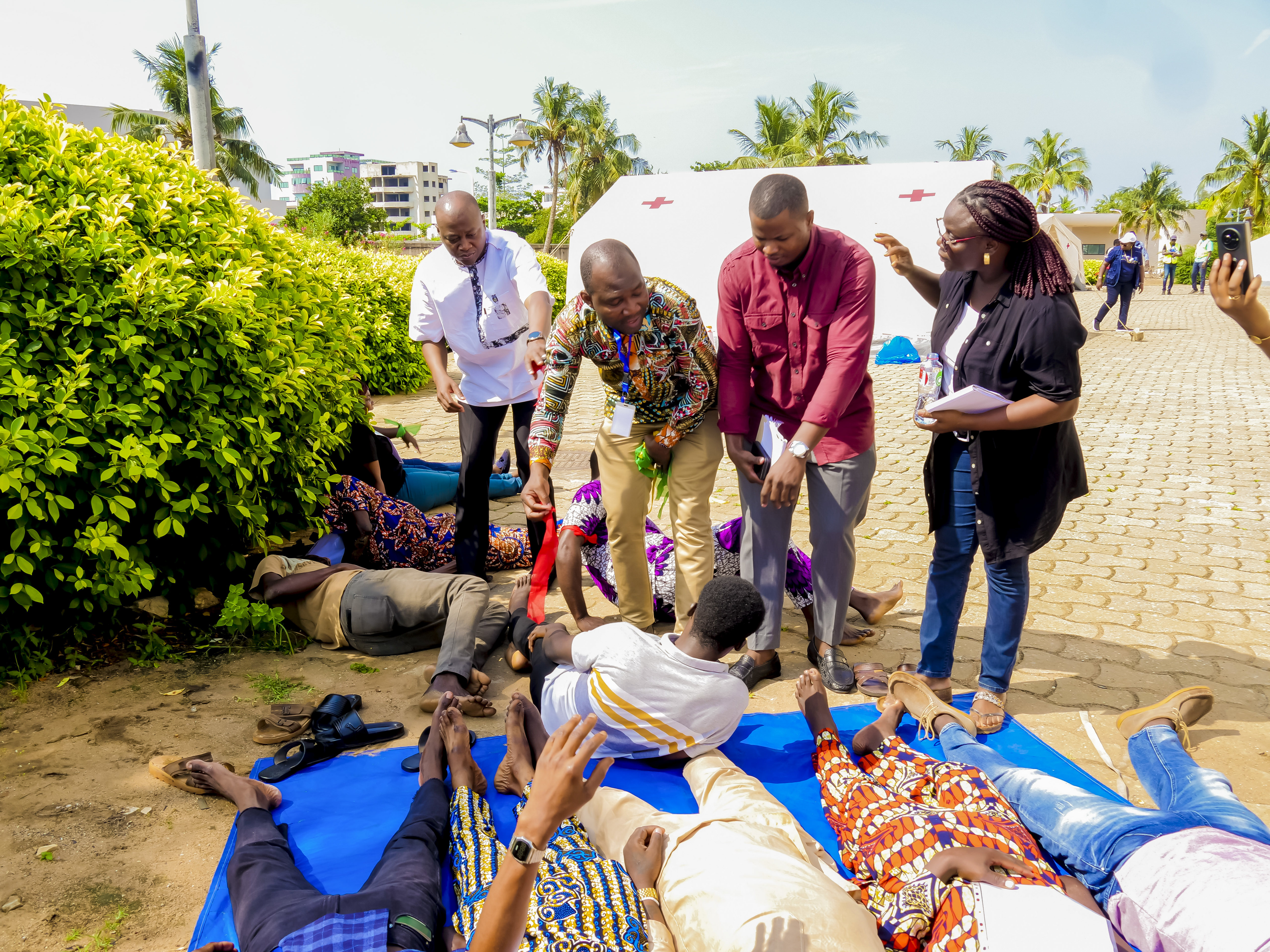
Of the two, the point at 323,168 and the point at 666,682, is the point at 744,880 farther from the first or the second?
the point at 323,168

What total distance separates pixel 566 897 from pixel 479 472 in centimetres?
313

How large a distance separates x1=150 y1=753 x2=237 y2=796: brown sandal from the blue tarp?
23 cm

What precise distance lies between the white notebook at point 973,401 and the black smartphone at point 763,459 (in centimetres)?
80

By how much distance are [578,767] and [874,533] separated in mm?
4834

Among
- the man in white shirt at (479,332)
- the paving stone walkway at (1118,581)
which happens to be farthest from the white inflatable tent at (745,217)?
the man in white shirt at (479,332)

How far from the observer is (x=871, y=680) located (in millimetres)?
3930

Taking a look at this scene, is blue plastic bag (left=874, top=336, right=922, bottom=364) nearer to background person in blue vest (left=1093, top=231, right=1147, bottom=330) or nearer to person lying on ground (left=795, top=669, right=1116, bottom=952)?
background person in blue vest (left=1093, top=231, right=1147, bottom=330)

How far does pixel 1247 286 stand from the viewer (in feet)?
7.72

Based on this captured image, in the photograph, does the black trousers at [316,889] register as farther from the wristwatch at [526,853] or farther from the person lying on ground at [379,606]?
the person lying on ground at [379,606]

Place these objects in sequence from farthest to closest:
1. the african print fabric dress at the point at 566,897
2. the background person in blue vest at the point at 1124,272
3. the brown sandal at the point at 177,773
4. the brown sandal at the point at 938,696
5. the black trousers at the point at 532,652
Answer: the background person in blue vest at the point at 1124,272 → the black trousers at the point at 532,652 → the brown sandal at the point at 938,696 → the brown sandal at the point at 177,773 → the african print fabric dress at the point at 566,897

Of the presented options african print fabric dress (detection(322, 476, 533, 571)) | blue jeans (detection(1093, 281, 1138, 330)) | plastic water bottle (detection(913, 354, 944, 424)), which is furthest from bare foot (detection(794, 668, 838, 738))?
blue jeans (detection(1093, 281, 1138, 330))

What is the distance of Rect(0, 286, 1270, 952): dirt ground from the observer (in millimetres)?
2705

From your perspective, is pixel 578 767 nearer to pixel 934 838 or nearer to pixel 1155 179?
pixel 934 838

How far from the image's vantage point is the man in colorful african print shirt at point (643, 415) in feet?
12.3
